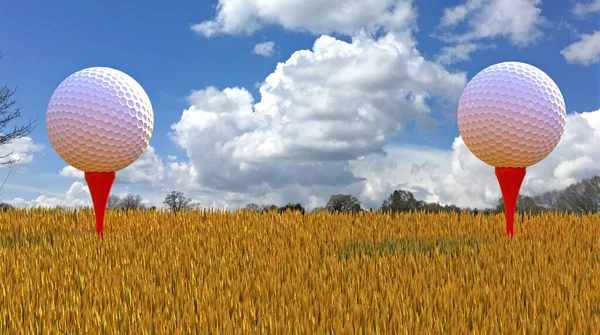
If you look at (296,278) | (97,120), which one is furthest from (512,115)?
(97,120)

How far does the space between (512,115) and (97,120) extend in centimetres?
438

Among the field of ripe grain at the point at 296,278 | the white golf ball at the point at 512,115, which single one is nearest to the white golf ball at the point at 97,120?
the field of ripe grain at the point at 296,278

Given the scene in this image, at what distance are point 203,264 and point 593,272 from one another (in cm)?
299

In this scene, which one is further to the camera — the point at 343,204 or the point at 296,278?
the point at 343,204

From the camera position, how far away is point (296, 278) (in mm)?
3428

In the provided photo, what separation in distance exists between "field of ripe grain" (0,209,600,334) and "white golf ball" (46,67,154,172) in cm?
84

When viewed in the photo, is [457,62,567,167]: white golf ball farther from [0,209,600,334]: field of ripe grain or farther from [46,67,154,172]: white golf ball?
[46,67,154,172]: white golf ball

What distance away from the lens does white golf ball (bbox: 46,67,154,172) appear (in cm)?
543

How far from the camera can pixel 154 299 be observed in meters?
3.00

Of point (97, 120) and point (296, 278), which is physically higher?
point (97, 120)

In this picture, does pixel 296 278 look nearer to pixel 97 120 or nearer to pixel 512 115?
pixel 97 120

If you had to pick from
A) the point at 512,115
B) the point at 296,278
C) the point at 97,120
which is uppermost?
the point at 512,115

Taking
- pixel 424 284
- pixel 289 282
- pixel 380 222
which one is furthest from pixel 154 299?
pixel 380 222

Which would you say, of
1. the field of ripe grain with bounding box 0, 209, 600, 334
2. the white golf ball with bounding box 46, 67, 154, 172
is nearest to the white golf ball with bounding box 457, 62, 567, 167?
the field of ripe grain with bounding box 0, 209, 600, 334
